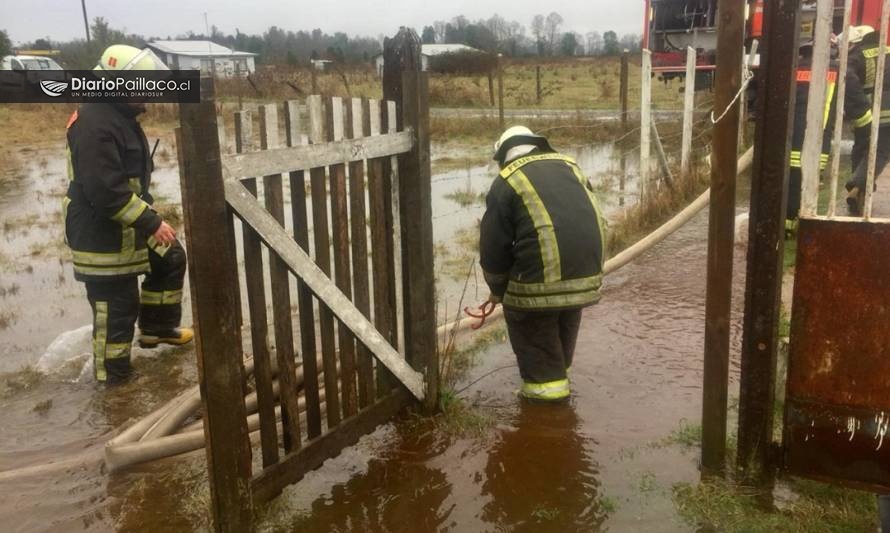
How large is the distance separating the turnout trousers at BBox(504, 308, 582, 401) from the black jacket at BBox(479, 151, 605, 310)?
127 millimetres

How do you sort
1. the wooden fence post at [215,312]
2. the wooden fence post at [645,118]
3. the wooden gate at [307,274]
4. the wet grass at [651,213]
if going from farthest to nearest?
1. the wooden fence post at [645,118]
2. the wet grass at [651,213]
3. the wooden gate at [307,274]
4. the wooden fence post at [215,312]

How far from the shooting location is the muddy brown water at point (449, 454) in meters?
3.16

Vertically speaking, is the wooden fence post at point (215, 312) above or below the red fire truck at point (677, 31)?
below

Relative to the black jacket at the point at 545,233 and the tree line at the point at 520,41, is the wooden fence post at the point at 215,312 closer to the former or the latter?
the black jacket at the point at 545,233

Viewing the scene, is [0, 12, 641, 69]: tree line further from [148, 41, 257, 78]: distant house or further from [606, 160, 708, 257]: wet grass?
[606, 160, 708, 257]: wet grass

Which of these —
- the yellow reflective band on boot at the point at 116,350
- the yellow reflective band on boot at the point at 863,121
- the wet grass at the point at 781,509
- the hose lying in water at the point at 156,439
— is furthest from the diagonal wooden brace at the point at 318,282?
the yellow reflective band on boot at the point at 863,121

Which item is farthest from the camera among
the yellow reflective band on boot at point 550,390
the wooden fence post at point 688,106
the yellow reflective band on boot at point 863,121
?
the wooden fence post at point 688,106

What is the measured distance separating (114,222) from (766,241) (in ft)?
11.8

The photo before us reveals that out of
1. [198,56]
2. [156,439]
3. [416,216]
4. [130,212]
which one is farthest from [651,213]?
[198,56]

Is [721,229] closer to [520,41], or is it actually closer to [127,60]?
[127,60]

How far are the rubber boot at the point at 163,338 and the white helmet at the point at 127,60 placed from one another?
1.86m

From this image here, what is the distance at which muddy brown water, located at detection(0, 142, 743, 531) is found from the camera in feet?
10.4

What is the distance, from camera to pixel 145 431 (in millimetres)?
3812

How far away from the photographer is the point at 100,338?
15.3 ft
